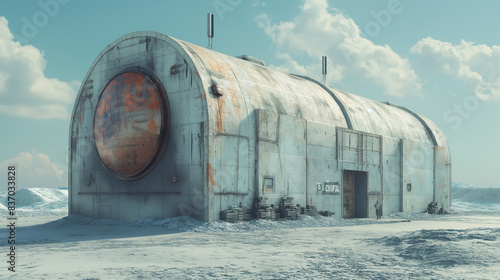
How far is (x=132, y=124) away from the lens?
2095 centimetres

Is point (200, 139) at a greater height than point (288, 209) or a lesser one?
greater

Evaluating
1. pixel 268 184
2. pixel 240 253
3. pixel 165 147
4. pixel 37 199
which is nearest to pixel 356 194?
pixel 268 184

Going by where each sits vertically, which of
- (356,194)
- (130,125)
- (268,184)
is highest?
(130,125)

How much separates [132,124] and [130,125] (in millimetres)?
129

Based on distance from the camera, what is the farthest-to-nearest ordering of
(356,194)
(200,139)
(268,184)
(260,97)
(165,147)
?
(356,194) → (260,97) → (268,184) → (165,147) → (200,139)

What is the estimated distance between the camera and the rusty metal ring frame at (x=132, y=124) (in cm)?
2045

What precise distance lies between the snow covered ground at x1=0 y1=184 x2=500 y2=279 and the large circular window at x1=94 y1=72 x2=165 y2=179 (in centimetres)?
318

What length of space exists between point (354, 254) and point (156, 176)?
1117cm

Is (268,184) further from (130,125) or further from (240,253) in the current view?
(240,253)

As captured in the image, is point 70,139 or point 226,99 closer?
point 226,99

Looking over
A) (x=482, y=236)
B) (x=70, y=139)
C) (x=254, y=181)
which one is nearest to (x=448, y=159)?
(x=254, y=181)

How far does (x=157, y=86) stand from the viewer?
2100cm

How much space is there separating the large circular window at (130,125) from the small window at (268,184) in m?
5.02

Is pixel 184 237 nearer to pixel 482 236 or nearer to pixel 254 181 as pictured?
pixel 254 181
